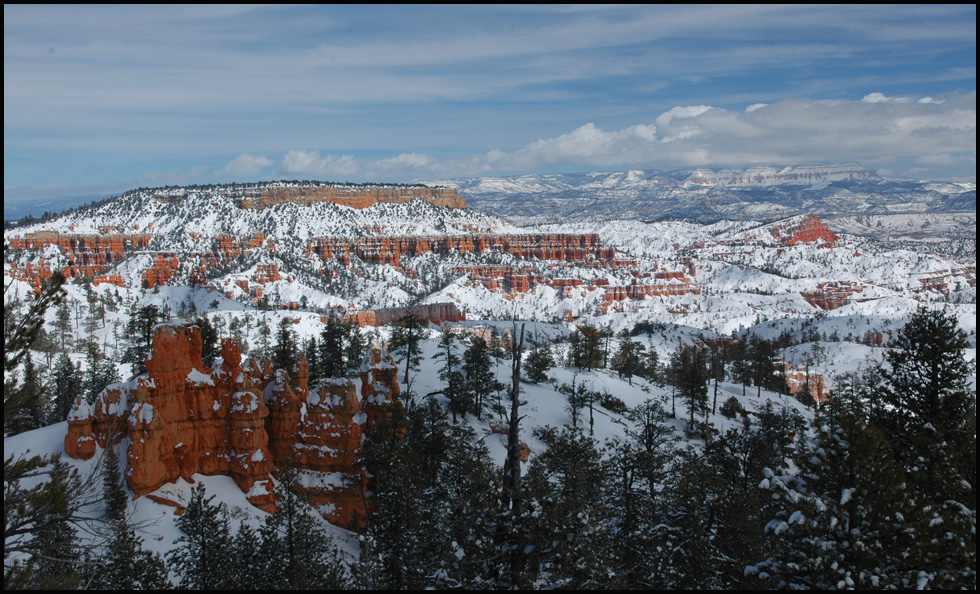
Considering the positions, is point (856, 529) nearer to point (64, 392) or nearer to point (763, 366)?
point (64, 392)

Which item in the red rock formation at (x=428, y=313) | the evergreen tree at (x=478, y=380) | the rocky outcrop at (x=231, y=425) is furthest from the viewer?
the red rock formation at (x=428, y=313)

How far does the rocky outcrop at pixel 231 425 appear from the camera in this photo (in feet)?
77.2

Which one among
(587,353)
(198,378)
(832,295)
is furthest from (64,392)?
(832,295)

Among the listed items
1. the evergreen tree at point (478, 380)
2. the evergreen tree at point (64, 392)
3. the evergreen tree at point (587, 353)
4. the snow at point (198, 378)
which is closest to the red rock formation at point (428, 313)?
the evergreen tree at point (587, 353)

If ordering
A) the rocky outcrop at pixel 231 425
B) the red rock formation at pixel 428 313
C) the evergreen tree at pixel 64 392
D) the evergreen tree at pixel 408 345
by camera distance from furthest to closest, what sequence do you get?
the red rock formation at pixel 428 313, the evergreen tree at pixel 64 392, the evergreen tree at pixel 408 345, the rocky outcrop at pixel 231 425

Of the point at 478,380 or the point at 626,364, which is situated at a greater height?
the point at 478,380

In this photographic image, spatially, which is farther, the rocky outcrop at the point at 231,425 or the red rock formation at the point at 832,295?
the red rock formation at the point at 832,295

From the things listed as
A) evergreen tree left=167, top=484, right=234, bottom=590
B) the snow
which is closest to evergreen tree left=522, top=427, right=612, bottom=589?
evergreen tree left=167, top=484, right=234, bottom=590

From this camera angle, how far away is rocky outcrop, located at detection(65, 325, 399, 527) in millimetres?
23531

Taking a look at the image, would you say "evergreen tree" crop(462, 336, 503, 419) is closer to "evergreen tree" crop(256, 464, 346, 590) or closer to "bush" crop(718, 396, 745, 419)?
"evergreen tree" crop(256, 464, 346, 590)

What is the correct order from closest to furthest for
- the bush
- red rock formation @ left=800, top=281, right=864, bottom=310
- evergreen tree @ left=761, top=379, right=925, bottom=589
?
evergreen tree @ left=761, top=379, right=925, bottom=589 → the bush → red rock formation @ left=800, top=281, right=864, bottom=310

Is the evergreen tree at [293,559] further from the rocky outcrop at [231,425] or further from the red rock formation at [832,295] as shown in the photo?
the red rock formation at [832,295]

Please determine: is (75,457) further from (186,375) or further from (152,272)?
(152,272)

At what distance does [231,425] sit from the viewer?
2581cm
